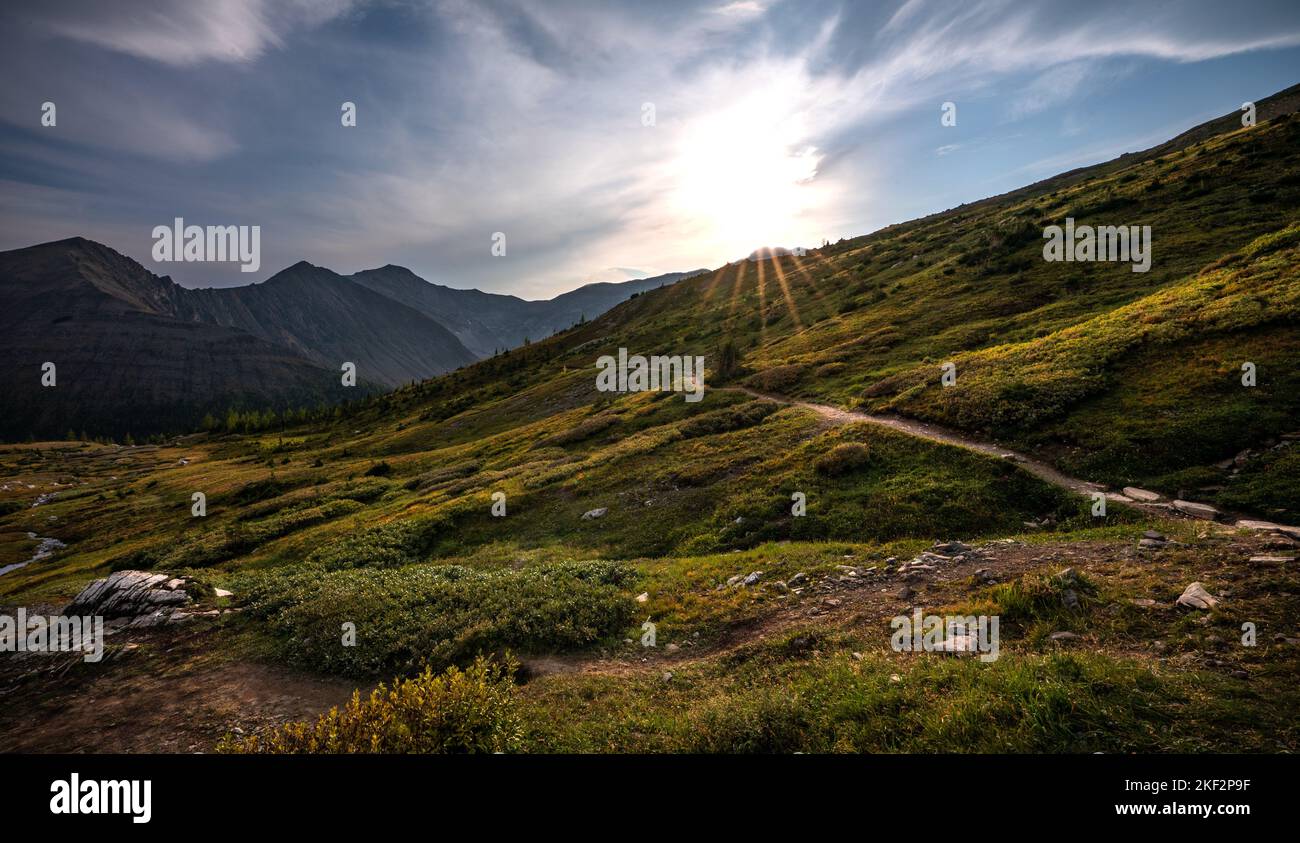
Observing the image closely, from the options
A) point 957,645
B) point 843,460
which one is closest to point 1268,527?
point 957,645

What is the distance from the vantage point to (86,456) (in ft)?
498

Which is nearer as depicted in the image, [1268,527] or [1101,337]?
[1268,527]

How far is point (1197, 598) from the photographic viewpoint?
8750mm

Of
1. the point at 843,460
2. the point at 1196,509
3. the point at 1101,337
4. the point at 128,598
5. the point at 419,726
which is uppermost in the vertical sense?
the point at 1101,337

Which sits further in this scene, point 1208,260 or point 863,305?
point 863,305

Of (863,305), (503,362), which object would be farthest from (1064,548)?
(503,362)

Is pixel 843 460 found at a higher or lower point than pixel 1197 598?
higher

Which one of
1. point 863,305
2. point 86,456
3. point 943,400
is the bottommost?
point 86,456

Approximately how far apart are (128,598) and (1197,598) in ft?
102

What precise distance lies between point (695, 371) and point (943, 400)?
39235mm

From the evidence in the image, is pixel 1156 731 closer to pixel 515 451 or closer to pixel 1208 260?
pixel 1208 260

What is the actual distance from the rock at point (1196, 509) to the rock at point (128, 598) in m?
33.5

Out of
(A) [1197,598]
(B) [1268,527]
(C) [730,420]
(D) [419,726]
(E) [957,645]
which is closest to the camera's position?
(D) [419,726]

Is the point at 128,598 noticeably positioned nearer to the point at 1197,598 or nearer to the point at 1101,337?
the point at 1197,598
